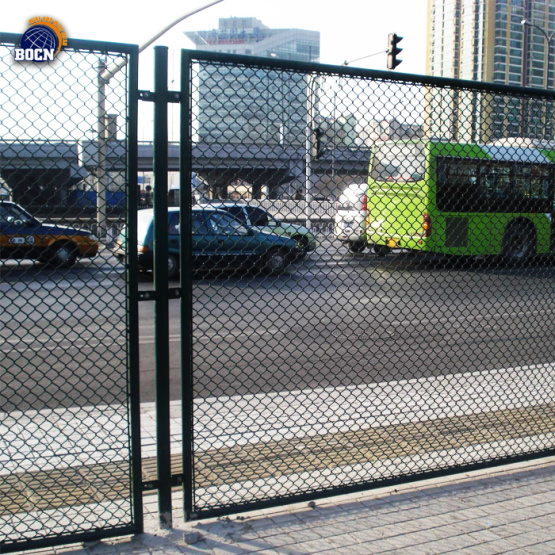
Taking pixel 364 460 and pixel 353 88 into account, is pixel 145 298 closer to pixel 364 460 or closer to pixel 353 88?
pixel 353 88

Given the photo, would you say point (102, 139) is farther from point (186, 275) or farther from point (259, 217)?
point (259, 217)

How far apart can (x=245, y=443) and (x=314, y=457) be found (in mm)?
507

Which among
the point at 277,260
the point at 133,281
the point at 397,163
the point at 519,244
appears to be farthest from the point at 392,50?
the point at 133,281

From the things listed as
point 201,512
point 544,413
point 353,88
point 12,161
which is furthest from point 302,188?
point 544,413

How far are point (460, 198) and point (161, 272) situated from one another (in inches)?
91.5

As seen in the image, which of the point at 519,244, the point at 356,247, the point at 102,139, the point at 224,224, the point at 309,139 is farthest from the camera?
A: the point at 519,244

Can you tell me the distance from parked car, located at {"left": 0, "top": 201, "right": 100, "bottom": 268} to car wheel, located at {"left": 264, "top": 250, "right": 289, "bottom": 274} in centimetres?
100

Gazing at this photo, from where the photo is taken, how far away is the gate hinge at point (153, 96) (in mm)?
2920

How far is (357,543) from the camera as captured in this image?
299 cm

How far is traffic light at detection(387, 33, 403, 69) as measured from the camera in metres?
19.1

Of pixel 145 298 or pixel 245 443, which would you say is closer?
pixel 145 298

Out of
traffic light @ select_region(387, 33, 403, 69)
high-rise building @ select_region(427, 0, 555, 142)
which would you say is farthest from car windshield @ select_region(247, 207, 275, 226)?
high-rise building @ select_region(427, 0, 555, 142)

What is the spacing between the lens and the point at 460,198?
443 cm

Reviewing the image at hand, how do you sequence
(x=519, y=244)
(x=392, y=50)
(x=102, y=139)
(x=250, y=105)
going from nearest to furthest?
(x=102, y=139) → (x=250, y=105) → (x=519, y=244) → (x=392, y=50)
